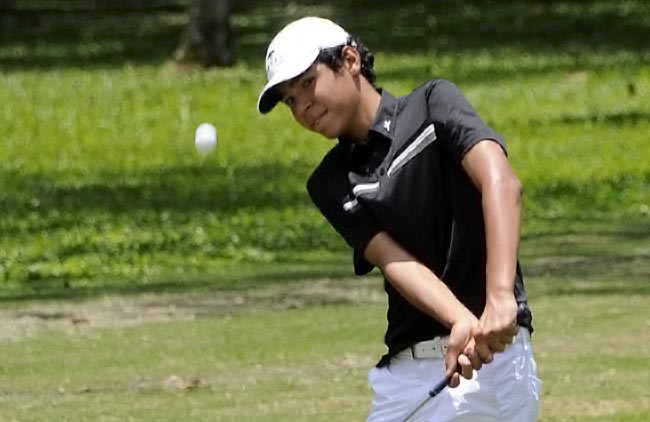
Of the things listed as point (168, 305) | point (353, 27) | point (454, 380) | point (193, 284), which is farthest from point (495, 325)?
point (353, 27)

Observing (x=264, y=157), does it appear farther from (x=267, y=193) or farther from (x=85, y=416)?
(x=85, y=416)

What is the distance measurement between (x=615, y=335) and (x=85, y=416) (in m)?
3.28

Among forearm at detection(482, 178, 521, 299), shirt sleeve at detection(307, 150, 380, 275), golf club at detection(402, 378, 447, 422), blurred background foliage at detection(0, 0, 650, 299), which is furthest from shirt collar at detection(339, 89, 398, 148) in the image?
blurred background foliage at detection(0, 0, 650, 299)

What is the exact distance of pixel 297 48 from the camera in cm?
527

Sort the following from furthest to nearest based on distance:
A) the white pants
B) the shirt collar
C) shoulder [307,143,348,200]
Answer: shoulder [307,143,348,200], the shirt collar, the white pants

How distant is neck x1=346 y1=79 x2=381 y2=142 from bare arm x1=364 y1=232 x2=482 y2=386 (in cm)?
27

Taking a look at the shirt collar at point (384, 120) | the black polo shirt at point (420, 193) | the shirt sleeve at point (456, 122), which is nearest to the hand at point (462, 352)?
the black polo shirt at point (420, 193)

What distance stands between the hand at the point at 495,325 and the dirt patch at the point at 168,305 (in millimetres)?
7616

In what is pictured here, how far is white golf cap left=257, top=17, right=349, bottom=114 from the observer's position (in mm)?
5254

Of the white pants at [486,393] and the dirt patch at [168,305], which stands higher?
the white pants at [486,393]

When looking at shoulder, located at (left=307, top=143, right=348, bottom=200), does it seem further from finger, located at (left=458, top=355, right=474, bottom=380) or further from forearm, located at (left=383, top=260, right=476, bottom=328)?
finger, located at (left=458, top=355, right=474, bottom=380)

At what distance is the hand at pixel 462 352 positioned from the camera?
5070 millimetres

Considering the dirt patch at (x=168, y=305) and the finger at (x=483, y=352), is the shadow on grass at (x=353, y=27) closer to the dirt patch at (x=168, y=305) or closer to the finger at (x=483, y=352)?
the dirt patch at (x=168, y=305)

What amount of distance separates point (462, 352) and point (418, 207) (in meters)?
0.43
